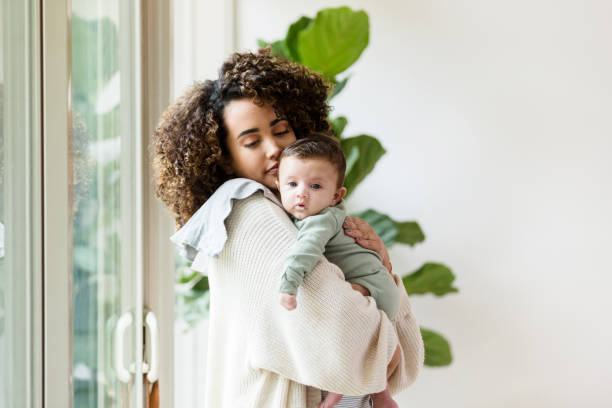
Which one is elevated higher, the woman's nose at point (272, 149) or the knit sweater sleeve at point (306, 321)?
the woman's nose at point (272, 149)

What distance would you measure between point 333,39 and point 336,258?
0.98 metres

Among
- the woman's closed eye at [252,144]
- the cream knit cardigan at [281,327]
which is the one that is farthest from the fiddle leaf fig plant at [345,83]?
the cream knit cardigan at [281,327]

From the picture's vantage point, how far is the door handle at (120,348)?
1.59 m

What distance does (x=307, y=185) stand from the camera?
1101mm

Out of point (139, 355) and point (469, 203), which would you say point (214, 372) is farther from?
point (469, 203)

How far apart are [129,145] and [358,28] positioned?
2.70 feet

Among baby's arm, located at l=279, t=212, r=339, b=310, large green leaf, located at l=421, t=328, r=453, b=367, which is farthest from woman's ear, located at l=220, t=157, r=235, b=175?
large green leaf, located at l=421, t=328, r=453, b=367

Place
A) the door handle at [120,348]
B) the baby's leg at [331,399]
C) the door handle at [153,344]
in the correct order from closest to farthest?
1. the baby's leg at [331,399]
2. the door handle at [120,348]
3. the door handle at [153,344]

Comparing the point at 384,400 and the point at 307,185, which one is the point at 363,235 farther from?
the point at 384,400

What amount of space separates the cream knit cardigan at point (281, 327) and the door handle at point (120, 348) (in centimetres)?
51

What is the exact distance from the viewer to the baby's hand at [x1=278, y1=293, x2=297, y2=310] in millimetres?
941

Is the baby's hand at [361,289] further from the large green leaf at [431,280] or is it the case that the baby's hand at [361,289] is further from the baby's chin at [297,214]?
the large green leaf at [431,280]

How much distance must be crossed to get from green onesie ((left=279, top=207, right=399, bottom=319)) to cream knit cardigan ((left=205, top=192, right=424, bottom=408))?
36mm

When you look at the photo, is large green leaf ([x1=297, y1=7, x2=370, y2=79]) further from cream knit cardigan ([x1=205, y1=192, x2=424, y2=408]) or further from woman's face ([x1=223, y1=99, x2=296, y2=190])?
cream knit cardigan ([x1=205, y1=192, x2=424, y2=408])
